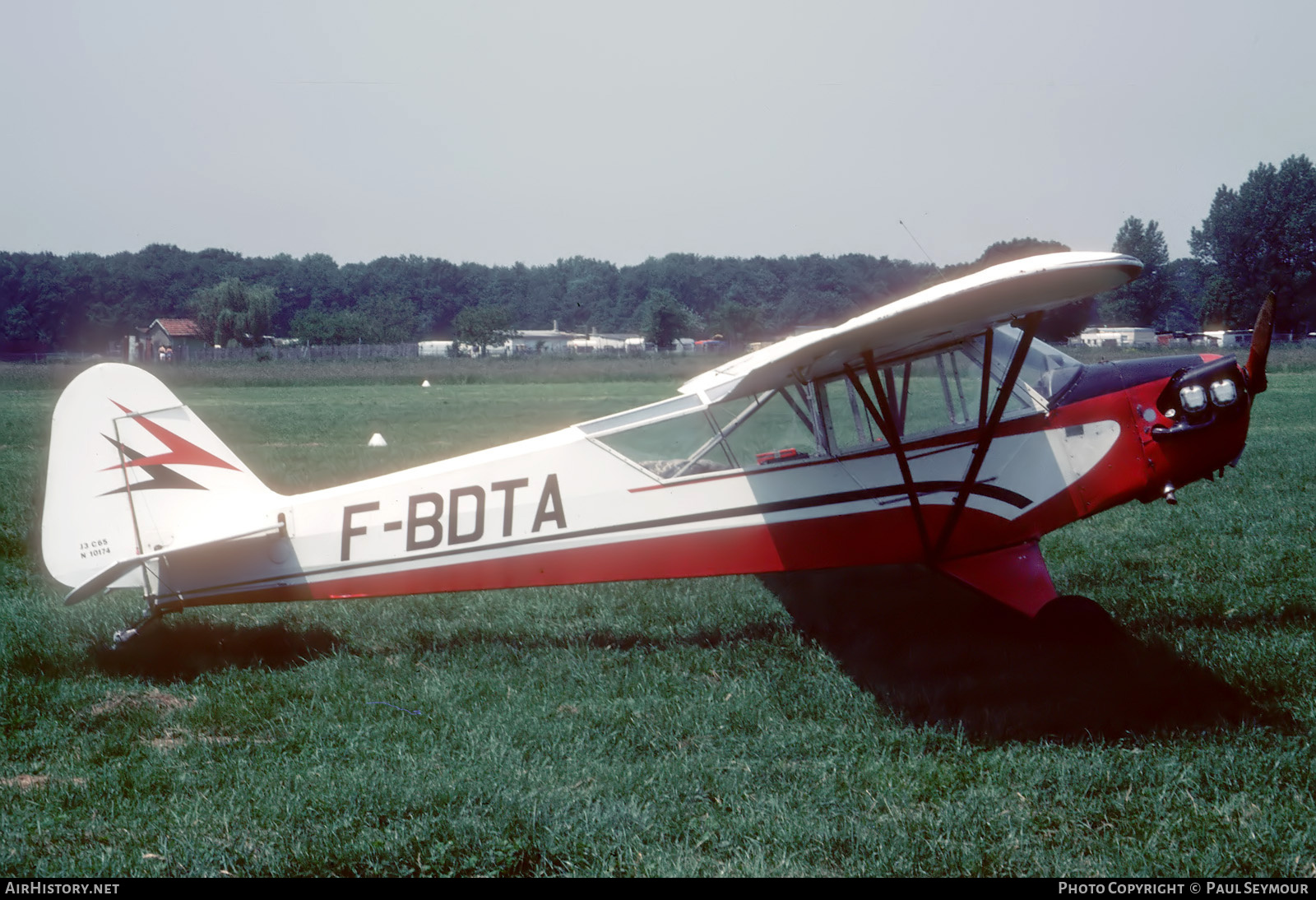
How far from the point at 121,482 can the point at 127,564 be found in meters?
0.45

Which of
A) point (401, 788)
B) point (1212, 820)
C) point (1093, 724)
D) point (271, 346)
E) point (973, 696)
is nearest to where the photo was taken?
point (1212, 820)

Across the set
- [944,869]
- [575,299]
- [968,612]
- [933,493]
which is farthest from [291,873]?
[575,299]

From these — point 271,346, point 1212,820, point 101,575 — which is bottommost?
point 1212,820

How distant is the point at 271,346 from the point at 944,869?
19.6 m

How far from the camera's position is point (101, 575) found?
474cm

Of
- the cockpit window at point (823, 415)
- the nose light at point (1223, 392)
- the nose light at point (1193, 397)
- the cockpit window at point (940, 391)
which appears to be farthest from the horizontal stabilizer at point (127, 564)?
the nose light at point (1223, 392)

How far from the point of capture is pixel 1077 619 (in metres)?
5.02

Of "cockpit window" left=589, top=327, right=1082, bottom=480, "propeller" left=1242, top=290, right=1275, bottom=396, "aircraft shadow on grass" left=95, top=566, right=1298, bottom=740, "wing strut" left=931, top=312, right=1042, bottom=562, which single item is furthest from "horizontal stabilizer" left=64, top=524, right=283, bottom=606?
"propeller" left=1242, top=290, right=1275, bottom=396

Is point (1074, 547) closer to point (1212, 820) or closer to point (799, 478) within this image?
point (799, 478)

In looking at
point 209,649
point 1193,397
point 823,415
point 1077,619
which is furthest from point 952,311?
point 209,649

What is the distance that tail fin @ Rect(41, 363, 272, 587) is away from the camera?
4.87m

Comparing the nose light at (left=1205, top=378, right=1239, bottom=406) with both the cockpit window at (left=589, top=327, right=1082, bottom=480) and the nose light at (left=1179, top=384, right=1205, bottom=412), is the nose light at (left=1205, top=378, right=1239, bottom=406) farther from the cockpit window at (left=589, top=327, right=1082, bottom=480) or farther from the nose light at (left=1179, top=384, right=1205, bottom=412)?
the cockpit window at (left=589, top=327, right=1082, bottom=480)

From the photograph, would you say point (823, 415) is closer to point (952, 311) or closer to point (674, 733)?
point (952, 311)

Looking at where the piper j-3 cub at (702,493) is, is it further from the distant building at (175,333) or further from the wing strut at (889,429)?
the distant building at (175,333)
